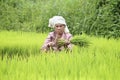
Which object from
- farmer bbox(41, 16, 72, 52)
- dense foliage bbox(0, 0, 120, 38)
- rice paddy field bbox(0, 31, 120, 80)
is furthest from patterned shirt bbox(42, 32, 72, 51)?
dense foliage bbox(0, 0, 120, 38)

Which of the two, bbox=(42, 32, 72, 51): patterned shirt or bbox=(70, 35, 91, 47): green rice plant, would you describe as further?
bbox=(42, 32, 72, 51): patterned shirt

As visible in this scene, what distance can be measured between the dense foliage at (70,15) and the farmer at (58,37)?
236 cm

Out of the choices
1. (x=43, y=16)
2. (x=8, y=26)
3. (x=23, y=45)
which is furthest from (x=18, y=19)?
(x=23, y=45)

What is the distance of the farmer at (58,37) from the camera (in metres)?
4.79

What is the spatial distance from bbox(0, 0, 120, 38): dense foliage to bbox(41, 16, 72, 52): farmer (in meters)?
2.36

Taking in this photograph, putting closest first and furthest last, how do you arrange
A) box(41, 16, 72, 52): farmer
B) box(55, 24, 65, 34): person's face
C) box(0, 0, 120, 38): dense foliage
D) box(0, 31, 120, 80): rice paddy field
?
box(0, 31, 120, 80): rice paddy field < box(41, 16, 72, 52): farmer < box(55, 24, 65, 34): person's face < box(0, 0, 120, 38): dense foliage

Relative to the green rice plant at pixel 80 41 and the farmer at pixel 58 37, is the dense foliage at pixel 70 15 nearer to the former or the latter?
the farmer at pixel 58 37

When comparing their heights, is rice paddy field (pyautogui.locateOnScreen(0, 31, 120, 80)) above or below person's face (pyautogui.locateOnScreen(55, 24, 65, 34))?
below

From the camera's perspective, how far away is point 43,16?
357 inches

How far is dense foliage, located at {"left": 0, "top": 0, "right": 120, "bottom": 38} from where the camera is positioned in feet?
25.0

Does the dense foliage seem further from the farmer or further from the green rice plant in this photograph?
the green rice plant

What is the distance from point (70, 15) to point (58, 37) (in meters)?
3.43

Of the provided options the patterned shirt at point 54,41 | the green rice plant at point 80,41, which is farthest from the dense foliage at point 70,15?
the green rice plant at point 80,41

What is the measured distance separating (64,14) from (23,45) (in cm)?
297
